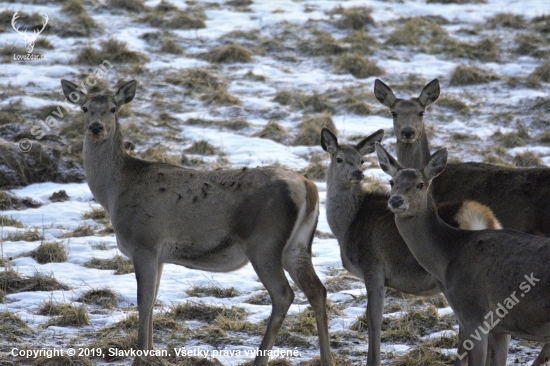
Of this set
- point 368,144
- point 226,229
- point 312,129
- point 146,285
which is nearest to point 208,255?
point 226,229

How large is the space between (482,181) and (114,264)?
4308 millimetres

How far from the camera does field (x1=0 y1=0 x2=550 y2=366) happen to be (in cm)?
891

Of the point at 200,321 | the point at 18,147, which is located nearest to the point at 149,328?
the point at 200,321

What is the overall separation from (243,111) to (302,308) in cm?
695

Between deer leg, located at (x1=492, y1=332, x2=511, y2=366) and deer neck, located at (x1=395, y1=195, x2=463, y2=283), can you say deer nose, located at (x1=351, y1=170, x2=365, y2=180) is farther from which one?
deer leg, located at (x1=492, y1=332, x2=511, y2=366)

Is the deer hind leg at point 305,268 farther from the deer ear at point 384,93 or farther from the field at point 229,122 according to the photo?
the deer ear at point 384,93

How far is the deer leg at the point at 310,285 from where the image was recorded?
329 inches

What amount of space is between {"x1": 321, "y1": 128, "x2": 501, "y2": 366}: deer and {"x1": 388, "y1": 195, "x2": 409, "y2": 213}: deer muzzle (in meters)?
0.74

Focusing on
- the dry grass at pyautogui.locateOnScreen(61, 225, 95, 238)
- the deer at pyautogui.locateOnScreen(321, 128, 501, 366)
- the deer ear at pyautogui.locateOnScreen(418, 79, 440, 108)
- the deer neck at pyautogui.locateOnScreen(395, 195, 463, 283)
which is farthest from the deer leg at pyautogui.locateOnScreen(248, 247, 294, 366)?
the dry grass at pyautogui.locateOnScreen(61, 225, 95, 238)

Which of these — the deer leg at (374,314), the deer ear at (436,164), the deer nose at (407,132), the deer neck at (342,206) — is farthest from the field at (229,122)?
the deer nose at (407,132)

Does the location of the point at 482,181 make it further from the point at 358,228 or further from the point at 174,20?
the point at 174,20

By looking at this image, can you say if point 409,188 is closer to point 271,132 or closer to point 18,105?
point 271,132

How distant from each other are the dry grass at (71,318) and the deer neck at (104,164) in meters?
1.06

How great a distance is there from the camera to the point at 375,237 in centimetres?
833
